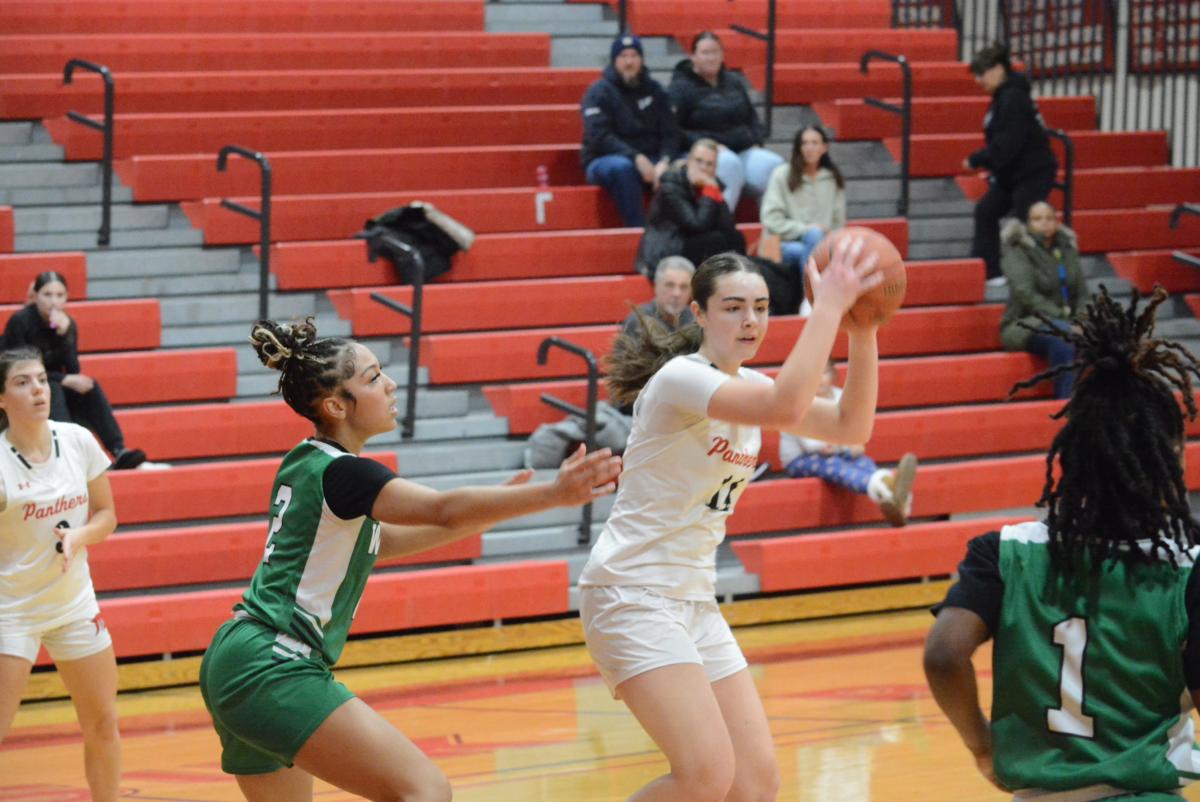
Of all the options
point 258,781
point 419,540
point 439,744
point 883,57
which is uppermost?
point 883,57

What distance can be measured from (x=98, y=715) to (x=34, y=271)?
15.2 ft

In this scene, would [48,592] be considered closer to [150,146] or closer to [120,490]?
[120,490]

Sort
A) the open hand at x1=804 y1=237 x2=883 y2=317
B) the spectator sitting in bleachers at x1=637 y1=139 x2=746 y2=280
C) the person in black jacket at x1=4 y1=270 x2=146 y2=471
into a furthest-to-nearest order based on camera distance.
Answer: the spectator sitting in bleachers at x1=637 y1=139 x2=746 y2=280
the person in black jacket at x1=4 y1=270 x2=146 y2=471
the open hand at x1=804 y1=237 x2=883 y2=317

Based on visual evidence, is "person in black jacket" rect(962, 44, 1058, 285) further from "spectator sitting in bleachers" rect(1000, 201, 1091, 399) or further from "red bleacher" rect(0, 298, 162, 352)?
"red bleacher" rect(0, 298, 162, 352)

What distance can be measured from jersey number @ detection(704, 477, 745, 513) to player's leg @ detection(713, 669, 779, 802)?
0.41 metres

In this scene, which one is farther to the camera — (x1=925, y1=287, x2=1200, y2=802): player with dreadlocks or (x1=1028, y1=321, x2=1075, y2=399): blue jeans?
(x1=1028, y1=321, x2=1075, y2=399): blue jeans

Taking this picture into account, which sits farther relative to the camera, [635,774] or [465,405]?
[465,405]

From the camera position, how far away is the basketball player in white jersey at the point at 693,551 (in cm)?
367

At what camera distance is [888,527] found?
29.6 feet

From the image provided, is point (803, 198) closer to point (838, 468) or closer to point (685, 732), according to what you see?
point (838, 468)

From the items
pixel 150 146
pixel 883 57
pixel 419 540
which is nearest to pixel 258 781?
pixel 419 540

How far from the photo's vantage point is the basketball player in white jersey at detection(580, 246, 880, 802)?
367 cm

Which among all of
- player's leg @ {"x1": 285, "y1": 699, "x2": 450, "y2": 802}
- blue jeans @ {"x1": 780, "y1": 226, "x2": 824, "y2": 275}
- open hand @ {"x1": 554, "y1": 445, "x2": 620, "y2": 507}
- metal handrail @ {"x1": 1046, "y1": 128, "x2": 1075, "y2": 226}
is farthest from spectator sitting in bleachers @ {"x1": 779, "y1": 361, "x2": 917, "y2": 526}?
open hand @ {"x1": 554, "y1": 445, "x2": 620, "y2": 507}

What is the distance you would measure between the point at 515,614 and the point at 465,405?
1.58 metres
